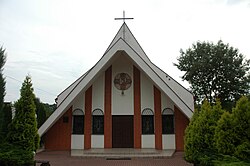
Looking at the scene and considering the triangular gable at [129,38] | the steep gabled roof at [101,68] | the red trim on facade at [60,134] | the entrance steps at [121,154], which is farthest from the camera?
the triangular gable at [129,38]

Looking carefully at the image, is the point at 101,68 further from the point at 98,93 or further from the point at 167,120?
the point at 167,120

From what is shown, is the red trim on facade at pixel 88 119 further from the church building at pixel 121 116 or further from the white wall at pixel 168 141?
the white wall at pixel 168 141

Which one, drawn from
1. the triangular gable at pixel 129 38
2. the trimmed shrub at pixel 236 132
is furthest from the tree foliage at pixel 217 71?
the trimmed shrub at pixel 236 132

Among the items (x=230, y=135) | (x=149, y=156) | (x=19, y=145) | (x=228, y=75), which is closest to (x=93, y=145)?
(x=149, y=156)

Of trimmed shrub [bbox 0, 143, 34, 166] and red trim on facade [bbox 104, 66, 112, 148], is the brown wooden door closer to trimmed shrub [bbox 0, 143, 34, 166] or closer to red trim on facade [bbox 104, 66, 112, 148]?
red trim on facade [bbox 104, 66, 112, 148]

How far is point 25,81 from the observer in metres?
9.26

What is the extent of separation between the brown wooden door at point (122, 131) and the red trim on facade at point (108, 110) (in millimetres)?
217

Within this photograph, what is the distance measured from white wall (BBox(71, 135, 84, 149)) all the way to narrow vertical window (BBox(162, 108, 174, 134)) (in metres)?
4.42

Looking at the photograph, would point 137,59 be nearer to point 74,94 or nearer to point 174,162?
point 74,94

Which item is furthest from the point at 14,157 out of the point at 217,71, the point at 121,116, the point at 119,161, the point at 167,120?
the point at 217,71

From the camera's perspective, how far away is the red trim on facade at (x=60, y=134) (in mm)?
14984

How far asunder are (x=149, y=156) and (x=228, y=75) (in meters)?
14.0

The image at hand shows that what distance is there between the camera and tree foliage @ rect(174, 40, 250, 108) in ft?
77.1

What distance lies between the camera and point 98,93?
50.0 ft
